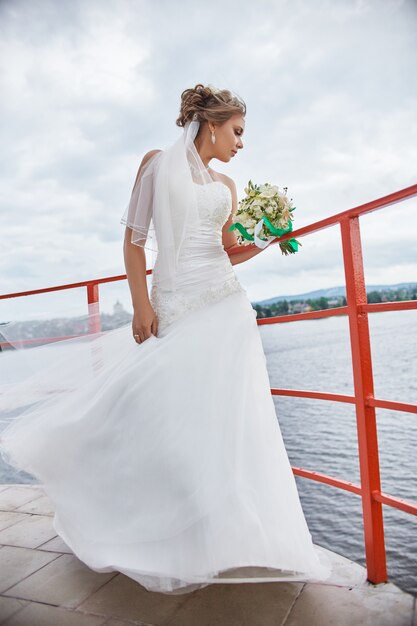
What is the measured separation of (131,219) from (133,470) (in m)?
0.96

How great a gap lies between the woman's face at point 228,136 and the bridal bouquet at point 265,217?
0.65 ft

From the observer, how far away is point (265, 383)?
1986 millimetres

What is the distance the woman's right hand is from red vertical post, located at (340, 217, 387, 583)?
752mm

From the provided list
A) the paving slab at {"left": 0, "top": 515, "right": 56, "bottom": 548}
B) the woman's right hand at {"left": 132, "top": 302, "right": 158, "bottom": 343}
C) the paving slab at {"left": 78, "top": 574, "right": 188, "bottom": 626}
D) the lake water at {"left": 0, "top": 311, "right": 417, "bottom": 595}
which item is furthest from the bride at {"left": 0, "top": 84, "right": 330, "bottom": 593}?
the lake water at {"left": 0, "top": 311, "right": 417, "bottom": 595}

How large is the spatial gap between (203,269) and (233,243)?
17.3 inches

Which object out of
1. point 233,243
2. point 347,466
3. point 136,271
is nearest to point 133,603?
point 136,271

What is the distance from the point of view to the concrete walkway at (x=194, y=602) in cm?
164

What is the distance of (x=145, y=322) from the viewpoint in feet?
6.49

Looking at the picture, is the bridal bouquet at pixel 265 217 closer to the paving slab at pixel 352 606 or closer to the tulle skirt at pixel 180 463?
the tulle skirt at pixel 180 463

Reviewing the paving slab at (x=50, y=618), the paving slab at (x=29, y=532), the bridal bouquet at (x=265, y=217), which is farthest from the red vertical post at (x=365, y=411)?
the paving slab at (x=29, y=532)

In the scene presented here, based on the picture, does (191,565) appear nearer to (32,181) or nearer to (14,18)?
(14,18)

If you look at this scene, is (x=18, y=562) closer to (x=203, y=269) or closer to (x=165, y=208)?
(x=203, y=269)

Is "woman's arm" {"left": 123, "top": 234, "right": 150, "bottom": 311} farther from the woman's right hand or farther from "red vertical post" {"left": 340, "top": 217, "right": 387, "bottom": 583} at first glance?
"red vertical post" {"left": 340, "top": 217, "right": 387, "bottom": 583}

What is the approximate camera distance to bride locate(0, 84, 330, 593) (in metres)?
1.67
